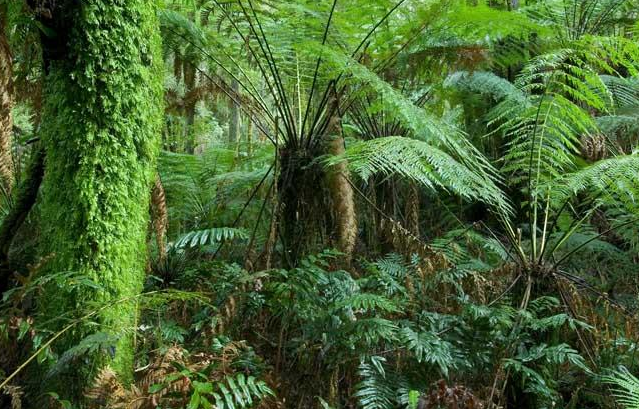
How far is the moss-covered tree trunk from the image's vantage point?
1.54 metres

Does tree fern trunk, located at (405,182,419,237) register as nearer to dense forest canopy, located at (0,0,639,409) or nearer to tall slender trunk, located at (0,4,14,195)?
dense forest canopy, located at (0,0,639,409)

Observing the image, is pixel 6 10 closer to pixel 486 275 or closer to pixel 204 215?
pixel 204 215

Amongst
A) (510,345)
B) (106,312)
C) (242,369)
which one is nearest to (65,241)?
(106,312)

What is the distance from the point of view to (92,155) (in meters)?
1.56

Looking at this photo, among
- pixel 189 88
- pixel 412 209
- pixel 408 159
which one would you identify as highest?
pixel 189 88

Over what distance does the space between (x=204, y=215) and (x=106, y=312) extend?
6.87 feet

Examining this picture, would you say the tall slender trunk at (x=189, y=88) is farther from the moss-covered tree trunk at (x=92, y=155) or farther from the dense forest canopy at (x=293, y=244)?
the moss-covered tree trunk at (x=92, y=155)

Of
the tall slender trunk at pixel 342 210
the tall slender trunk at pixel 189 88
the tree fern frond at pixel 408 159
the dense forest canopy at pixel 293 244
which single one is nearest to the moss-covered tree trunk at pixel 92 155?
the dense forest canopy at pixel 293 244

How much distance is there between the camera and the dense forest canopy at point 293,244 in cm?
156

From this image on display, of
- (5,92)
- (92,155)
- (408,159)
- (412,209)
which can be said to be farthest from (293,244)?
(5,92)

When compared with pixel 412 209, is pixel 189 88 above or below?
above

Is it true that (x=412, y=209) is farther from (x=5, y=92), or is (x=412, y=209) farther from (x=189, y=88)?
(x=5, y=92)

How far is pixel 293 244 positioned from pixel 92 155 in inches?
56.8

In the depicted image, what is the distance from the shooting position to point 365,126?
12.7 feet
